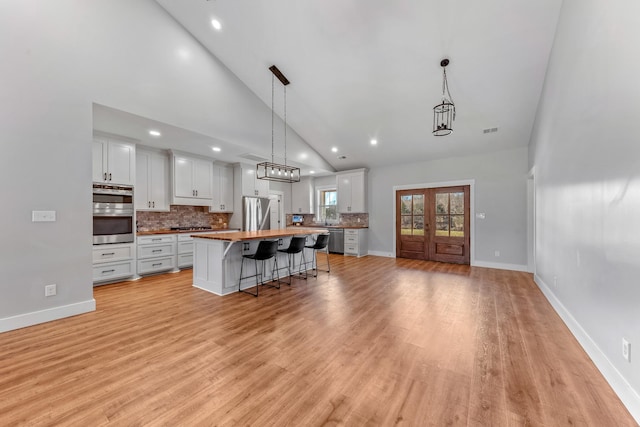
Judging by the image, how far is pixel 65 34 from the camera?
2.87 meters

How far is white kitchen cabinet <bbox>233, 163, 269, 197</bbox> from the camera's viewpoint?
6.33m

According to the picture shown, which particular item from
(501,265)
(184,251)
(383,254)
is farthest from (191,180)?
(501,265)

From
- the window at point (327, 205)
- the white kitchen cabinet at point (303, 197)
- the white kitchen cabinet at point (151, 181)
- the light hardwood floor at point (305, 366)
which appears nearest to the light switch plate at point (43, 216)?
the light hardwood floor at point (305, 366)

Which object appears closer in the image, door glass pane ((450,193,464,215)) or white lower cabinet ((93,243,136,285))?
white lower cabinet ((93,243,136,285))

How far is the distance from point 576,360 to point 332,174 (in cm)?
673

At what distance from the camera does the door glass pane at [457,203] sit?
19.7 ft

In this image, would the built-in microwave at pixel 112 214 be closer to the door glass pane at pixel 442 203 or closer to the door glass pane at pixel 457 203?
the door glass pane at pixel 442 203

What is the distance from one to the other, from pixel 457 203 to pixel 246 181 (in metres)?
5.28

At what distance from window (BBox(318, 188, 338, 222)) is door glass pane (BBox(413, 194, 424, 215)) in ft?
8.59

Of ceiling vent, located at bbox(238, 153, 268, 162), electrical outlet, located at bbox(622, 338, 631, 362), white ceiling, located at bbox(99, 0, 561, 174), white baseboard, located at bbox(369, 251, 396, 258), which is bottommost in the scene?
white baseboard, located at bbox(369, 251, 396, 258)

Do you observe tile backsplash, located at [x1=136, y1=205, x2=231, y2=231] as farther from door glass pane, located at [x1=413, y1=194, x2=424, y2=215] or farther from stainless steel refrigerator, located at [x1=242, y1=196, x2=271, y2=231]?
door glass pane, located at [x1=413, y1=194, x2=424, y2=215]

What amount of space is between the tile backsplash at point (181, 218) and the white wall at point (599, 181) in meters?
6.35

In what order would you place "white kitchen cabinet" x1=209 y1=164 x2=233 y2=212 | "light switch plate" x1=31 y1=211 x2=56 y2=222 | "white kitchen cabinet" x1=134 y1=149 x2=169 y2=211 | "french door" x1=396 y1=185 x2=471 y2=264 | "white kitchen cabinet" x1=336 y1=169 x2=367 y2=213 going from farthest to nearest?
"white kitchen cabinet" x1=336 y1=169 x2=367 y2=213 → "white kitchen cabinet" x1=209 y1=164 x2=233 y2=212 → "french door" x1=396 y1=185 x2=471 y2=264 → "white kitchen cabinet" x1=134 y1=149 x2=169 y2=211 → "light switch plate" x1=31 y1=211 x2=56 y2=222

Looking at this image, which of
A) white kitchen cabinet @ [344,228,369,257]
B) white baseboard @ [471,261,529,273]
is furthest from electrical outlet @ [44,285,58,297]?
white baseboard @ [471,261,529,273]
